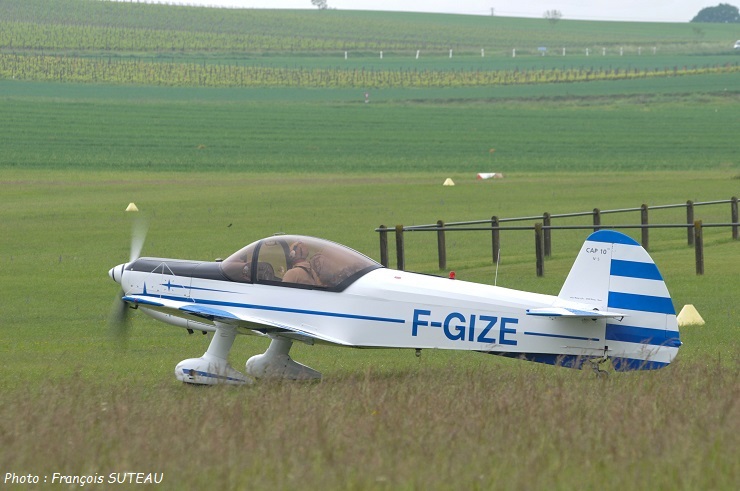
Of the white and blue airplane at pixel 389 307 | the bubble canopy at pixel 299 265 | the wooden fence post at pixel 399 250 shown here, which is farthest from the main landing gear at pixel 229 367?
the wooden fence post at pixel 399 250

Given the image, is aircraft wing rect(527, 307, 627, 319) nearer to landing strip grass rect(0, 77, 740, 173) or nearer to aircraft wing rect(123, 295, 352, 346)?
aircraft wing rect(123, 295, 352, 346)

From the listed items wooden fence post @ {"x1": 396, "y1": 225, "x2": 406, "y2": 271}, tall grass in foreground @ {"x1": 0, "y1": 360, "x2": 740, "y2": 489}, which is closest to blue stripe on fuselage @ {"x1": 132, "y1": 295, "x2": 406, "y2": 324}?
tall grass in foreground @ {"x1": 0, "y1": 360, "x2": 740, "y2": 489}

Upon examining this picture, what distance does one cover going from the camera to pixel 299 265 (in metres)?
12.7

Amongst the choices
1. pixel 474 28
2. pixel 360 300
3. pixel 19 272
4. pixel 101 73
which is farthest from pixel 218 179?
pixel 474 28

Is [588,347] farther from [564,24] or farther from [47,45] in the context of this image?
[564,24]

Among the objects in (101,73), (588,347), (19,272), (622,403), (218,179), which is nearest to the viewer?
(622,403)

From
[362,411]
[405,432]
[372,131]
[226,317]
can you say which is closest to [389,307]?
[226,317]

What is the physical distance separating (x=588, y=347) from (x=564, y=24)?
578 feet

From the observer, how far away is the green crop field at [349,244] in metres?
8.59

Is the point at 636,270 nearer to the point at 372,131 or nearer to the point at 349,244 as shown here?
the point at 349,244

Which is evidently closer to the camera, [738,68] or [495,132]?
[495,132]

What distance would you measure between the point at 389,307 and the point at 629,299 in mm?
2466

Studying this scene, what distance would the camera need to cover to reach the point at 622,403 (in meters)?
10.1

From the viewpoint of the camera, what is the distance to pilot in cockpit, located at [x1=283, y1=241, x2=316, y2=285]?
12609mm
